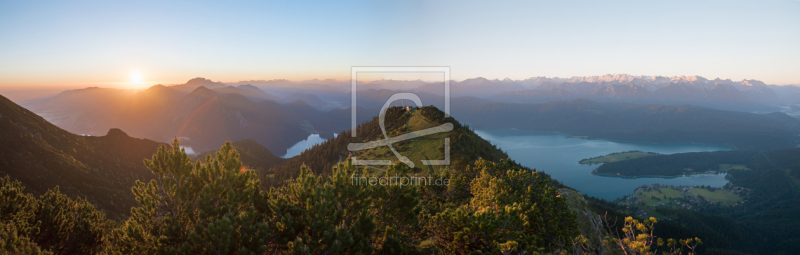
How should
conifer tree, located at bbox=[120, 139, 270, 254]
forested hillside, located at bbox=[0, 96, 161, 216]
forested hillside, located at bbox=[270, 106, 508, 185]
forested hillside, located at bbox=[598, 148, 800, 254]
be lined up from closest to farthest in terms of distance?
conifer tree, located at bbox=[120, 139, 270, 254] < forested hillside, located at bbox=[270, 106, 508, 185] < forested hillside, located at bbox=[0, 96, 161, 216] < forested hillside, located at bbox=[598, 148, 800, 254]

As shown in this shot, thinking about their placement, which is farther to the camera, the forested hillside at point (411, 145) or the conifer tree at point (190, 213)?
the forested hillside at point (411, 145)

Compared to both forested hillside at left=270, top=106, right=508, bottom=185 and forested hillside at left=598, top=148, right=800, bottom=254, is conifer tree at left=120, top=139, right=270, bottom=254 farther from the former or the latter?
forested hillside at left=598, top=148, right=800, bottom=254

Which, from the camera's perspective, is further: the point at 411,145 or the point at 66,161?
the point at 66,161

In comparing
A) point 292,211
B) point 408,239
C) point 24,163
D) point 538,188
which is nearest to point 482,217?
point 408,239

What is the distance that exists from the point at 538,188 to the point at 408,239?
12166mm

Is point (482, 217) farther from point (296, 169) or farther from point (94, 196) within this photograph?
point (94, 196)

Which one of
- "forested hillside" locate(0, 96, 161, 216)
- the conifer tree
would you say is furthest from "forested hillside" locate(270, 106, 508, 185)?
"forested hillside" locate(0, 96, 161, 216)

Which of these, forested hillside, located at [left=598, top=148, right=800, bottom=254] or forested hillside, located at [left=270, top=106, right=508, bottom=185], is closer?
forested hillside, located at [left=270, top=106, right=508, bottom=185]

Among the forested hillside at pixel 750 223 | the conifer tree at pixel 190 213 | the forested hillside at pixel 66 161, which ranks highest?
the conifer tree at pixel 190 213

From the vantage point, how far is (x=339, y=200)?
48.5 feet

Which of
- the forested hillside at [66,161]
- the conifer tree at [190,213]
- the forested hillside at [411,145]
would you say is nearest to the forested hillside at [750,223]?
the forested hillside at [411,145]

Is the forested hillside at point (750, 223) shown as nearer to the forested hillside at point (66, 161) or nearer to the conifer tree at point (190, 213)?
the conifer tree at point (190, 213)

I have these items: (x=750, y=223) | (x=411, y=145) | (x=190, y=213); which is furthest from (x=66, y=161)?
(x=750, y=223)

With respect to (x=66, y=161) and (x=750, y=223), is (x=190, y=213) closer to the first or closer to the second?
(x=66, y=161)
